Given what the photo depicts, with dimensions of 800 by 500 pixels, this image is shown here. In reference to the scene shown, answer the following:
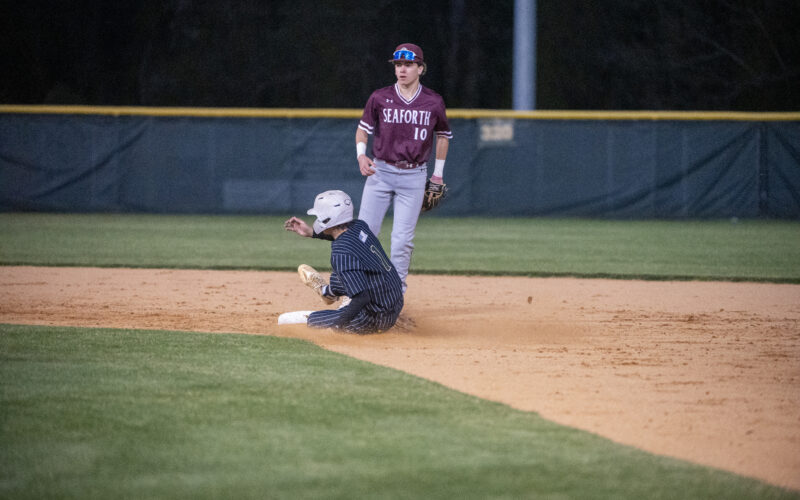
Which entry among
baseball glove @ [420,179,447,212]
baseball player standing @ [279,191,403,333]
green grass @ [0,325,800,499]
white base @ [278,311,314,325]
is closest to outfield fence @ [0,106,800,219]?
baseball glove @ [420,179,447,212]

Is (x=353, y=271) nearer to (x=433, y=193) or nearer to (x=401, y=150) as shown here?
(x=401, y=150)

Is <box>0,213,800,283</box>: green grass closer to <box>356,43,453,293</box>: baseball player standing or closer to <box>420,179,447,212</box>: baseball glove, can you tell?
<box>420,179,447,212</box>: baseball glove

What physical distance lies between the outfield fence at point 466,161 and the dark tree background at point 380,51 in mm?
13523

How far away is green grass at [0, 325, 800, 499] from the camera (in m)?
3.22

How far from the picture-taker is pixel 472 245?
44.3 feet

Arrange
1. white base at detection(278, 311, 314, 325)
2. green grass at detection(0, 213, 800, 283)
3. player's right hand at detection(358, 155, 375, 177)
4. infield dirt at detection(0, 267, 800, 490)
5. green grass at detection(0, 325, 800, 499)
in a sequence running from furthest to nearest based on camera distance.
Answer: green grass at detection(0, 213, 800, 283), player's right hand at detection(358, 155, 375, 177), white base at detection(278, 311, 314, 325), infield dirt at detection(0, 267, 800, 490), green grass at detection(0, 325, 800, 499)

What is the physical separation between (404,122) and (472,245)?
6457mm

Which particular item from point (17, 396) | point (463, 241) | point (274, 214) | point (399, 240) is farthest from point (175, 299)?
point (274, 214)

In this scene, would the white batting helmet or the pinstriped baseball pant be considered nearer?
the white batting helmet

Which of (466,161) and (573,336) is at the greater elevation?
(466,161)

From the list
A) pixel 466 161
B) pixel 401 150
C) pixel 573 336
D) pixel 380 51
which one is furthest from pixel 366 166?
pixel 380 51

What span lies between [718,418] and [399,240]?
3283mm

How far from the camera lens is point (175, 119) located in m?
18.7

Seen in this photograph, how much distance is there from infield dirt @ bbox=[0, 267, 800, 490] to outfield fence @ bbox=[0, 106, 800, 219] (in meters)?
8.69
